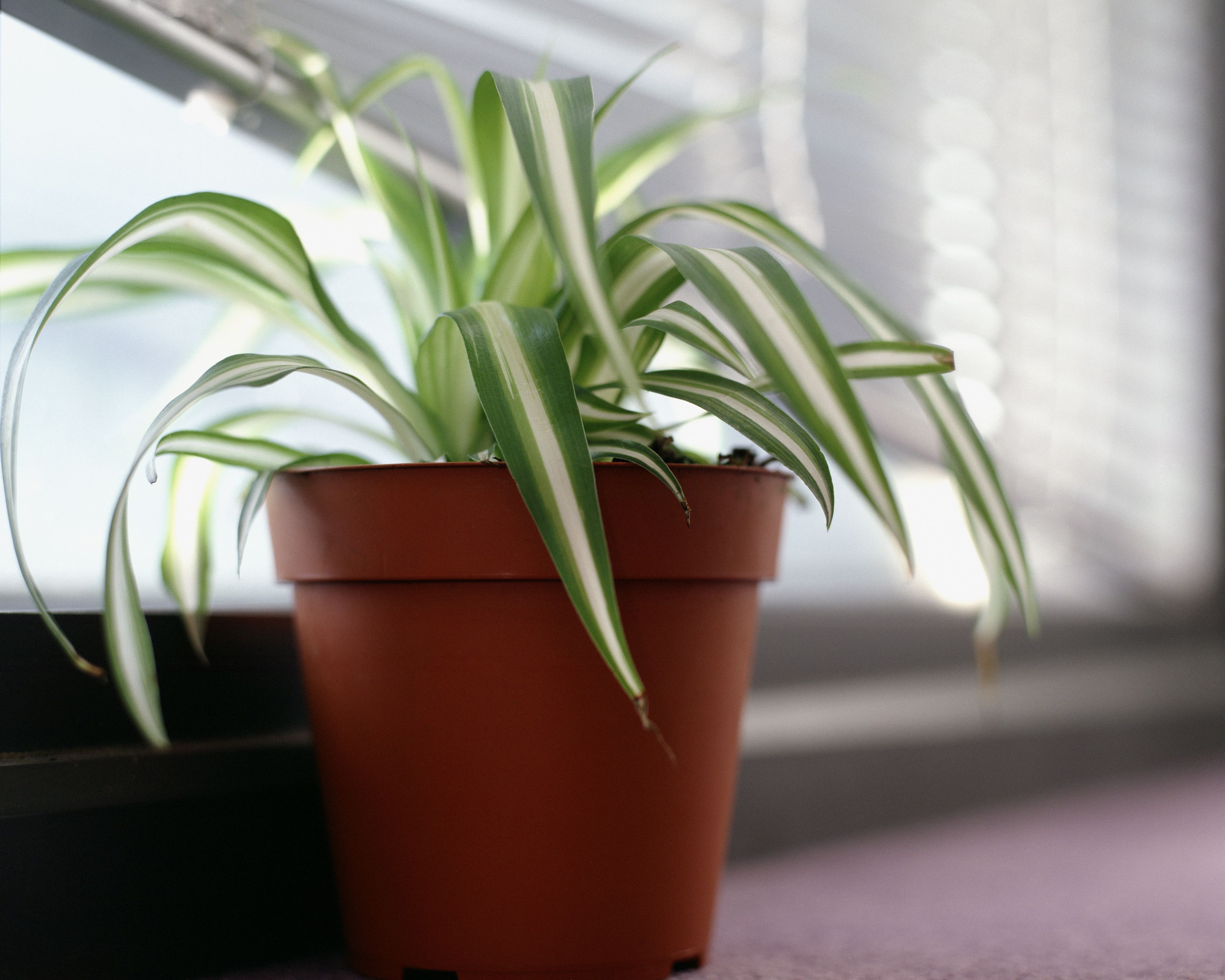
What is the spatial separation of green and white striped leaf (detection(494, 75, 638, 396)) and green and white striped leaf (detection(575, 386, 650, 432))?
7cm

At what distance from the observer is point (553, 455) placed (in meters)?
0.47

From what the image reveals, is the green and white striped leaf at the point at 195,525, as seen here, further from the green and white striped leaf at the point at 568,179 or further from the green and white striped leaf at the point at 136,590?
the green and white striped leaf at the point at 568,179

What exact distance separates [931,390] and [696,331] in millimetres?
153

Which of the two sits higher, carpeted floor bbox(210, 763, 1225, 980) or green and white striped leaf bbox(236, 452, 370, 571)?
green and white striped leaf bbox(236, 452, 370, 571)

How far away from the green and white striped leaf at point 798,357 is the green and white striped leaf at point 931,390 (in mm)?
66

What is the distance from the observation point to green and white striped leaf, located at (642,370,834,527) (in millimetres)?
498

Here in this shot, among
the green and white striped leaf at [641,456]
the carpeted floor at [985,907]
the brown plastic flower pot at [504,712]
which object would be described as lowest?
the carpeted floor at [985,907]

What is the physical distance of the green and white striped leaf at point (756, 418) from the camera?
498 mm

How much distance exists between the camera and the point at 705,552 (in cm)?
58

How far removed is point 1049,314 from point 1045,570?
1.50 ft

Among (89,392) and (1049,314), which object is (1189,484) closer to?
(1049,314)

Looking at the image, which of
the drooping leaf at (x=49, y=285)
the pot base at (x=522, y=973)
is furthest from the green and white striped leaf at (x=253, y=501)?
the pot base at (x=522, y=973)

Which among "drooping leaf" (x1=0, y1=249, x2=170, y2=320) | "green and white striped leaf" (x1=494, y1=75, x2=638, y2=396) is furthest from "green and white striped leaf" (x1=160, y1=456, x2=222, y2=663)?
"green and white striped leaf" (x1=494, y1=75, x2=638, y2=396)

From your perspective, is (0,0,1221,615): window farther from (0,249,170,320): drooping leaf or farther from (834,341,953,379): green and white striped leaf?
(834,341,953,379): green and white striped leaf
